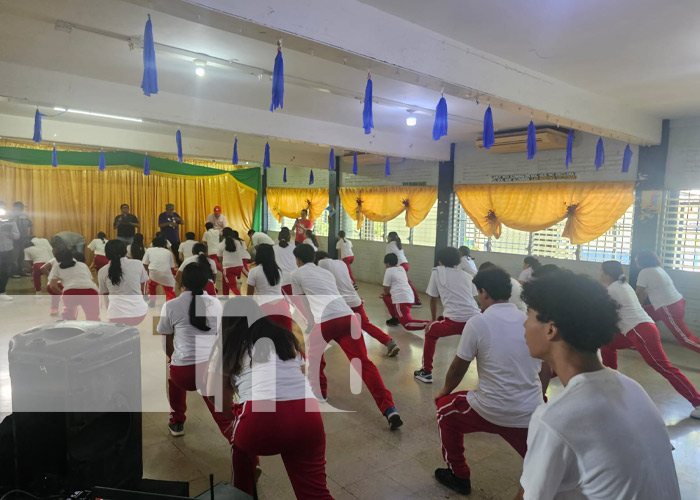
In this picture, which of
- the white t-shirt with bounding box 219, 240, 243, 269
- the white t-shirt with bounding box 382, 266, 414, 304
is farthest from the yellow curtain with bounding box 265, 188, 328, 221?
the white t-shirt with bounding box 382, 266, 414, 304

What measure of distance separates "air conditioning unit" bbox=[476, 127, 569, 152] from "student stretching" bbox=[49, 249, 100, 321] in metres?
5.38

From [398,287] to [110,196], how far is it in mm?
8692

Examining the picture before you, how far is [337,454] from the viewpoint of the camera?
9.51ft

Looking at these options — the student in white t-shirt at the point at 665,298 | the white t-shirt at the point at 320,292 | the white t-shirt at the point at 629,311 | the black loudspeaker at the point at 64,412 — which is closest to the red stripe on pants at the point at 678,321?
the student in white t-shirt at the point at 665,298

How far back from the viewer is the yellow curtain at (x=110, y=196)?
32.2 ft

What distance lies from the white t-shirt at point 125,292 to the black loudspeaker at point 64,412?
2.25m

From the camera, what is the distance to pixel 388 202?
31.5ft

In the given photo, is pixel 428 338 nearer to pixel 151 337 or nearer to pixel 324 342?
pixel 324 342

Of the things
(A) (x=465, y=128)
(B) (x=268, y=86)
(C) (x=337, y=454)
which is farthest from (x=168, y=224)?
(C) (x=337, y=454)

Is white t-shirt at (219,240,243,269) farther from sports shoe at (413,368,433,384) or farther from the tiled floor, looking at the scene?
sports shoe at (413,368,433,384)

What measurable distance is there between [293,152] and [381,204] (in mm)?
2270

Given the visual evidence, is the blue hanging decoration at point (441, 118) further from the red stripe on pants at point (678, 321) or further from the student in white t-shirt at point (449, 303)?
the red stripe on pants at point (678, 321)

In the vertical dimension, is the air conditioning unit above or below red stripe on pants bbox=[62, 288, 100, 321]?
above

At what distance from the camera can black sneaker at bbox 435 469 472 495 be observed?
2488 millimetres
